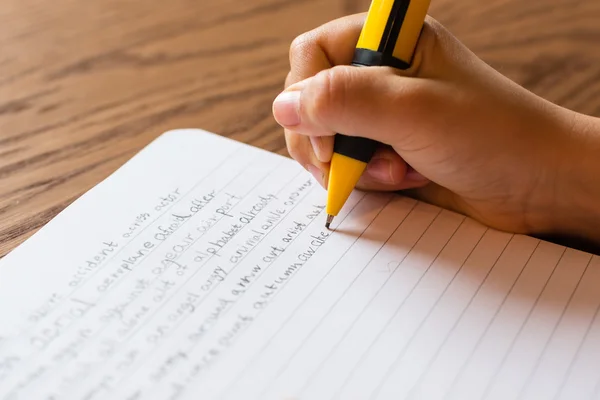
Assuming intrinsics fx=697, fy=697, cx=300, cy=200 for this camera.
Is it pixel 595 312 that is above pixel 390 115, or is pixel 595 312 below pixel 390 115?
below

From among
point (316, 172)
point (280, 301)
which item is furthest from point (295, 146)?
point (280, 301)

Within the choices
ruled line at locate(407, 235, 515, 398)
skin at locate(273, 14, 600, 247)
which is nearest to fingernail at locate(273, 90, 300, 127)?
skin at locate(273, 14, 600, 247)

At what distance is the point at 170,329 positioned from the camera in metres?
0.42

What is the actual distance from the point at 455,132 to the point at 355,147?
0.07 metres

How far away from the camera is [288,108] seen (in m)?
0.49

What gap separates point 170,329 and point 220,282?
48mm

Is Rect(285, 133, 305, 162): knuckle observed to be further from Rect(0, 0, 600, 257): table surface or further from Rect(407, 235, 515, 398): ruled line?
Rect(407, 235, 515, 398): ruled line

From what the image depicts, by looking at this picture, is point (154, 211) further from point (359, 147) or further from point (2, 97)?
point (2, 97)

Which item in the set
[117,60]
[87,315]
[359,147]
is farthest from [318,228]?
[117,60]

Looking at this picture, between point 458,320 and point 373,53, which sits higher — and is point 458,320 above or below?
below

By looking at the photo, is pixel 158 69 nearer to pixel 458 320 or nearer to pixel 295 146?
pixel 295 146

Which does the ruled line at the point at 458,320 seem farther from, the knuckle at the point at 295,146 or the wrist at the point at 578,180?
the knuckle at the point at 295,146

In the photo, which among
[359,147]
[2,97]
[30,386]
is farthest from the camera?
[2,97]

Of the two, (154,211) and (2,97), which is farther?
(2,97)
